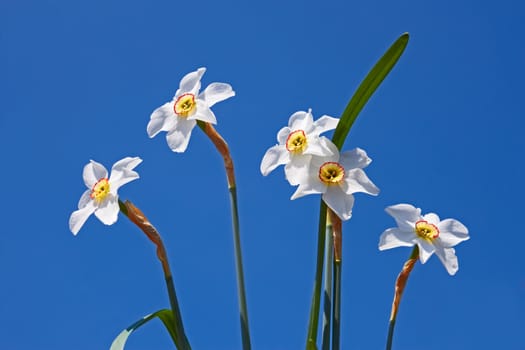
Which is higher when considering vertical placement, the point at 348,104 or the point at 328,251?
the point at 348,104

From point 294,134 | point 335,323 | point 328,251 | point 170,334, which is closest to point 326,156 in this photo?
point 294,134

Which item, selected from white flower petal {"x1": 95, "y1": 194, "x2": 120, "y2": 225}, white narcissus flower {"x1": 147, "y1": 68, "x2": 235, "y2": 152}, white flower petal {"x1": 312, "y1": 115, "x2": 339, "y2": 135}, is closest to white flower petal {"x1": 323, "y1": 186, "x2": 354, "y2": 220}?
white flower petal {"x1": 312, "y1": 115, "x2": 339, "y2": 135}

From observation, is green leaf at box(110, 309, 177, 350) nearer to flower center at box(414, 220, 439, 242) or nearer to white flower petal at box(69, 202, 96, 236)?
white flower petal at box(69, 202, 96, 236)

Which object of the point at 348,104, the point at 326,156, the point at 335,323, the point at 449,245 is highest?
the point at 348,104

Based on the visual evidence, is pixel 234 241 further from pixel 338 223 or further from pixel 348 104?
pixel 348 104

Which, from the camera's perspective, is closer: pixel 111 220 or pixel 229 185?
pixel 111 220
